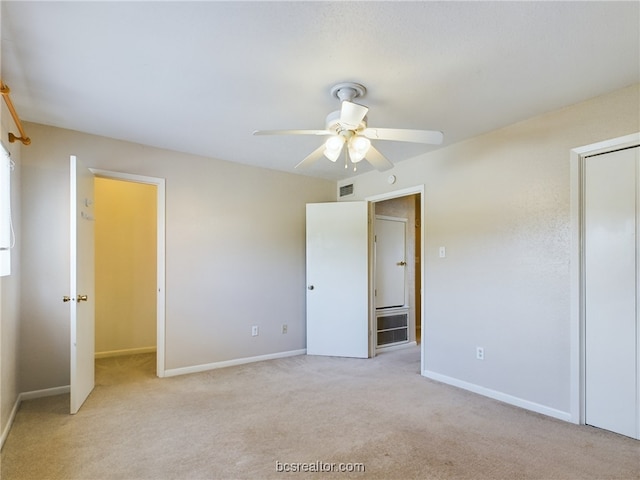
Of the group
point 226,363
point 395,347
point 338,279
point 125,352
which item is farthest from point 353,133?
point 125,352

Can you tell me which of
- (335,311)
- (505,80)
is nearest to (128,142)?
(335,311)

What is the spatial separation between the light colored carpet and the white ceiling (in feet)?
7.64

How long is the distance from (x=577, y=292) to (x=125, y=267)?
4941mm

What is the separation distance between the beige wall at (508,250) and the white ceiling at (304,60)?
0.24 m

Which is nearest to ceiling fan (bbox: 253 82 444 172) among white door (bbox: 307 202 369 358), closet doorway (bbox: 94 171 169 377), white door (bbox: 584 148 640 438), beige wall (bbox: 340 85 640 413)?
beige wall (bbox: 340 85 640 413)

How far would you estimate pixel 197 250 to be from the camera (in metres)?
3.96

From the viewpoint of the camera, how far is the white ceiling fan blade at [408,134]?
215cm

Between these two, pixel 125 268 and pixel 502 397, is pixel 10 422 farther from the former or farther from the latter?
pixel 502 397

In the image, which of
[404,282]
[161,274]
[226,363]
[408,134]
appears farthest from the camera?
[404,282]

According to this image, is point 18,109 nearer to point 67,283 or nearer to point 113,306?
point 67,283

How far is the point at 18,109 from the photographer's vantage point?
2.79 m

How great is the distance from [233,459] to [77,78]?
8.45 feet

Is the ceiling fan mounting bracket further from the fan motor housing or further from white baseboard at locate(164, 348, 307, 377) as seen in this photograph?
white baseboard at locate(164, 348, 307, 377)

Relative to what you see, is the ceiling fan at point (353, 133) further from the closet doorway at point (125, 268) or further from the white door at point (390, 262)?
the closet doorway at point (125, 268)
